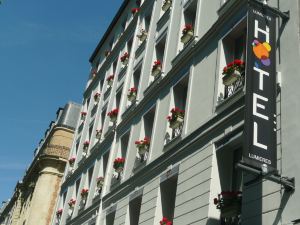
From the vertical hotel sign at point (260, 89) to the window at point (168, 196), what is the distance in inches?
220

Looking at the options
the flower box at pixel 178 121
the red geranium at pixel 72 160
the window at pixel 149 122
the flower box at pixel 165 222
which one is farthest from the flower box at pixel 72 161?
the flower box at pixel 165 222

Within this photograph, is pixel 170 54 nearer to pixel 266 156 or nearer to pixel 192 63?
pixel 192 63

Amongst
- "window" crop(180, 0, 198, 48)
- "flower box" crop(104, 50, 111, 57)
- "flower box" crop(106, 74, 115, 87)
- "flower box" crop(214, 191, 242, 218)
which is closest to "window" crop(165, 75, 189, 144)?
"window" crop(180, 0, 198, 48)

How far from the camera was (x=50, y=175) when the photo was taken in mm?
37062

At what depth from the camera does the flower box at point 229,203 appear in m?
10.6

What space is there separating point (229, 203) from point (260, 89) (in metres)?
2.91

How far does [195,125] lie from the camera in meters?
14.0

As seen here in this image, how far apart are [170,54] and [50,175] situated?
22.0m

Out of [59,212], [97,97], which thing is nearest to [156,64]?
[97,97]

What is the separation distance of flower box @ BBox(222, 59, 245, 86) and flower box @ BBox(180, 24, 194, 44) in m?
4.67

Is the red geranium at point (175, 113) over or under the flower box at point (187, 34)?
under

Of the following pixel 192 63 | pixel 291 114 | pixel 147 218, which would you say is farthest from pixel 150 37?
pixel 291 114

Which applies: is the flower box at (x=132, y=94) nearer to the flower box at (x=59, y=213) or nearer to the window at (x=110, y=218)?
the window at (x=110, y=218)

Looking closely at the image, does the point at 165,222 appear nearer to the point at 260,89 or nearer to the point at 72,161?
the point at 260,89
